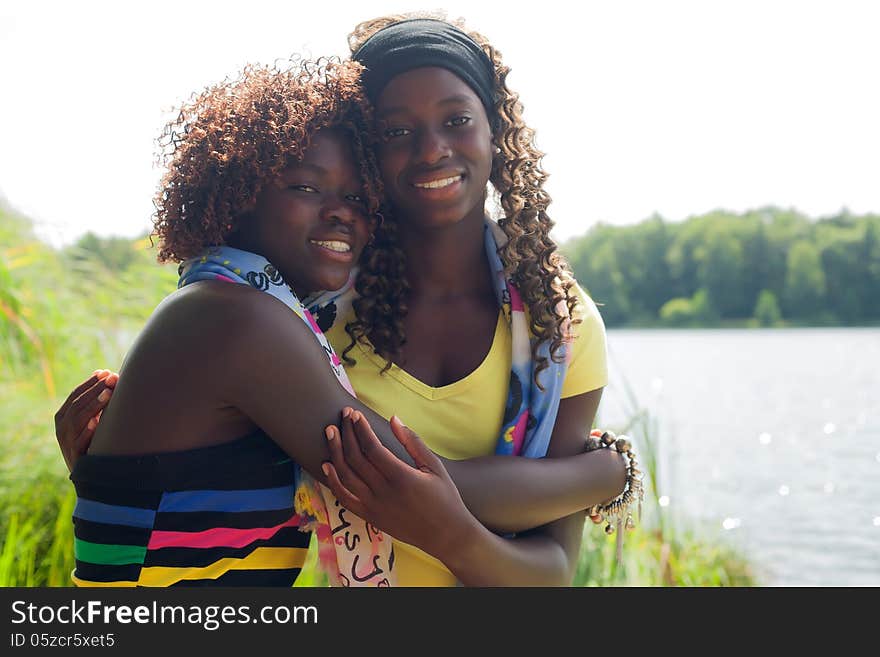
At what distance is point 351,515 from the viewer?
198cm

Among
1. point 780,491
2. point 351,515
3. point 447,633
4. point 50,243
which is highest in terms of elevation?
point 50,243

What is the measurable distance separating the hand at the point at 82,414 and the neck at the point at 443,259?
747 millimetres

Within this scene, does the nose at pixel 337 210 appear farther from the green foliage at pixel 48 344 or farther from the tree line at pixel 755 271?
the tree line at pixel 755 271

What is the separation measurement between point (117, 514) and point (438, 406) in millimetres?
725

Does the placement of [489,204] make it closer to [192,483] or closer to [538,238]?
[538,238]

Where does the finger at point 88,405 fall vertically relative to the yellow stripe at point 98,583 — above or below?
above

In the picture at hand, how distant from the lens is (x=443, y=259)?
7.52ft

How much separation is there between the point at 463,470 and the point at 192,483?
541 millimetres

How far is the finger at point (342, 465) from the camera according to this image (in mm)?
1738

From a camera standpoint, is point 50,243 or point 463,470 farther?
point 50,243

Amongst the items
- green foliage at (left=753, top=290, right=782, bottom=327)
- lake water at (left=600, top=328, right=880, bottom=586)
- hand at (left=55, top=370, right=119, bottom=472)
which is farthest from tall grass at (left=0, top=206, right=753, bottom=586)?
green foliage at (left=753, top=290, right=782, bottom=327)

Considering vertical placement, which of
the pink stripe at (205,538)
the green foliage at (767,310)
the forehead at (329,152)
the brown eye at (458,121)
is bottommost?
the pink stripe at (205,538)

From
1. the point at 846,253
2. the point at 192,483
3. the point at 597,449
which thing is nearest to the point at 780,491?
the point at 597,449

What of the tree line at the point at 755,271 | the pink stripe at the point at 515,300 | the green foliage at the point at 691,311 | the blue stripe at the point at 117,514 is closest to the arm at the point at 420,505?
the blue stripe at the point at 117,514
